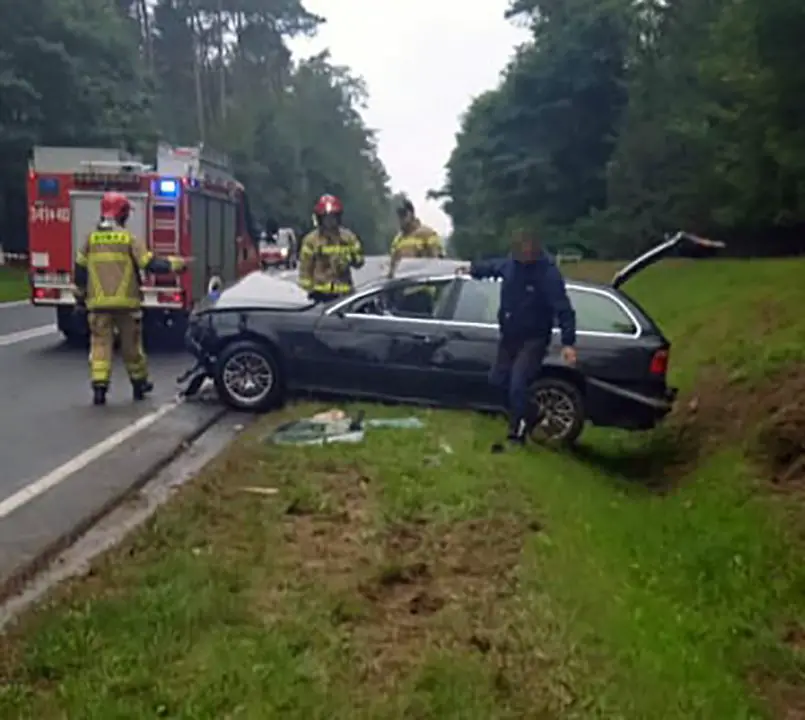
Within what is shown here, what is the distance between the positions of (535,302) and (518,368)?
0.52 m

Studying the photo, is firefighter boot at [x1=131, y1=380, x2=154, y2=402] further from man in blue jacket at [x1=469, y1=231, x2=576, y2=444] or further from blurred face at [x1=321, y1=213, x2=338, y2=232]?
man in blue jacket at [x1=469, y1=231, x2=576, y2=444]

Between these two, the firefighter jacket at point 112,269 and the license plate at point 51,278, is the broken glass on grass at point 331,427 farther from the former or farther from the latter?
the license plate at point 51,278

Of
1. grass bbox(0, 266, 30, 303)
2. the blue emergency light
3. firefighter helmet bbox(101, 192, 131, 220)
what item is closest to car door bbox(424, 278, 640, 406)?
firefighter helmet bbox(101, 192, 131, 220)

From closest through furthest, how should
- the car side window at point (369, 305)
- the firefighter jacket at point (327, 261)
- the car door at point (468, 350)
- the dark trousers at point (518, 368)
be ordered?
the dark trousers at point (518, 368) → the car door at point (468, 350) → the car side window at point (369, 305) → the firefighter jacket at point (327, 261)

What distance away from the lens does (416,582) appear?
6.52 meters

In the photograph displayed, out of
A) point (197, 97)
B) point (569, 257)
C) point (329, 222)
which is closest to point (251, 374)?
point (329, 222)

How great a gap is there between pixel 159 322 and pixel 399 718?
1529 cm

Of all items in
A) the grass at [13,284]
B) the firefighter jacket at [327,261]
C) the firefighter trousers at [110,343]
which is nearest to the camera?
the firefighter trousers at [110,343]

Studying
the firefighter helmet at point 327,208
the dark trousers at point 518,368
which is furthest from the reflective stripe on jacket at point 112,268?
the dark trousers at point 518,368

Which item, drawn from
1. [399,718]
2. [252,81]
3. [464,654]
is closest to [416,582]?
[464,654]

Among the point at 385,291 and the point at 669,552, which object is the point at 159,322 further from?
the point at 669,552

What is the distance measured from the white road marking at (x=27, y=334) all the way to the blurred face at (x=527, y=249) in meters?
10.3

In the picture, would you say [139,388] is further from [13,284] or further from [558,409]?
[13,284]

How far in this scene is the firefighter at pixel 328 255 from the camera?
574 inches
